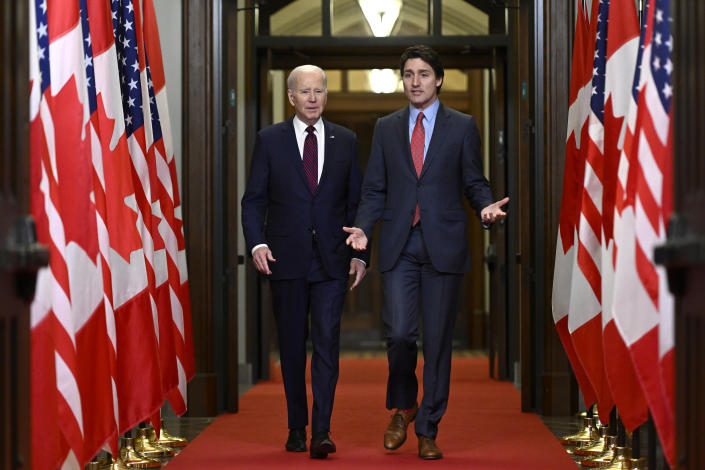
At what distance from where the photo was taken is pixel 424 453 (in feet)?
14.6

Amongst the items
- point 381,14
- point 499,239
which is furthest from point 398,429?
point 381,14

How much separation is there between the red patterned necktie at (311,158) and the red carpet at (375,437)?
48.4 inches

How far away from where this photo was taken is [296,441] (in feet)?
15.4

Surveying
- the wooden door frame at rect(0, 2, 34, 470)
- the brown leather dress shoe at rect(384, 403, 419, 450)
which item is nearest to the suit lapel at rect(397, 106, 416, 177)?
the brown leather dress shoe at rect(384, 403, 419, 450)

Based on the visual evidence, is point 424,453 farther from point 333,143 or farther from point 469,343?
point 469,343

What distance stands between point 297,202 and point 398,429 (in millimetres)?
1114

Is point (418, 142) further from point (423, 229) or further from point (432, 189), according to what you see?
point (423, 229)

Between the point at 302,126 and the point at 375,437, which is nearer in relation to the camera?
the point at 302,126

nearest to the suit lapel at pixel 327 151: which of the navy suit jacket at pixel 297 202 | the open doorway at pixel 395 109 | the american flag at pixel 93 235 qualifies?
the navy suit jacket at pixel 297 202

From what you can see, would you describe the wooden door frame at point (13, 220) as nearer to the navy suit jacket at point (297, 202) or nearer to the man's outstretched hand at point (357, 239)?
the man's outstretched hand at point (357, 239)

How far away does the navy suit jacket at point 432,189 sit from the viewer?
→ 452 cm

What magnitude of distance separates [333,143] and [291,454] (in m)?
1.42

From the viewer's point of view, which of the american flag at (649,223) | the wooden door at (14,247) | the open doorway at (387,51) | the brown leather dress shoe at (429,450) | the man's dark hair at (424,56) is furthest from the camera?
the open doorway at (387,51)

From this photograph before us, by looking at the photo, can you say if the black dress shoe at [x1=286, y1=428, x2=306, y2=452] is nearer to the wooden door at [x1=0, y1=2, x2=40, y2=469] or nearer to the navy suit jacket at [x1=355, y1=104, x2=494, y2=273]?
the navy suit jacket at [x1=355, y1=104, x2=494, y2=273]
